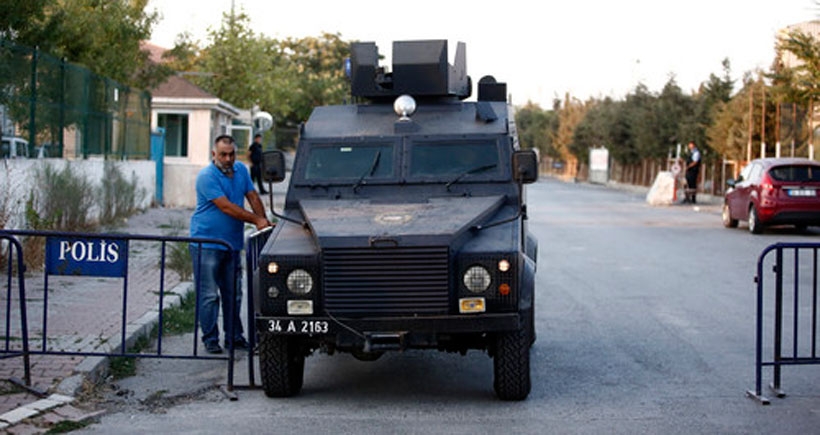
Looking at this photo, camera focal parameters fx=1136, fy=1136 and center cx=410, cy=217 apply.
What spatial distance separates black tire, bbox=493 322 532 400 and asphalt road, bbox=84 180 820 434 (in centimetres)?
14

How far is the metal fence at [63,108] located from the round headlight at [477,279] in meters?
9.40

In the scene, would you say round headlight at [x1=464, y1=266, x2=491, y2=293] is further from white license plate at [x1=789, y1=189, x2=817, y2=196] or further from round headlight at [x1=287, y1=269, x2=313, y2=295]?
white license plate at [x1=789, y1=189, x2=817, y2=196]

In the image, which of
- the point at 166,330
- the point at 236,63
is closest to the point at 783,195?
the point at 166,330

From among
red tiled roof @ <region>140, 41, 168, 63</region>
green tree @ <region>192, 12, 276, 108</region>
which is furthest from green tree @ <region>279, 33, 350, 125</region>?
green tree @ <region>192, 12, 276, 108</region>

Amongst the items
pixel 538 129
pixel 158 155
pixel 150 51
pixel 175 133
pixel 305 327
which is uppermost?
pixel 538 129

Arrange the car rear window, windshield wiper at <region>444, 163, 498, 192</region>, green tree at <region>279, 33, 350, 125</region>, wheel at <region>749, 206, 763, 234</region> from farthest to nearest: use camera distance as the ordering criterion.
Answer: green tree at <region>279, 33, 350, 125</region>
wheel at <region>749, 206, 763, 234</region>
the car rear window
windshield wiper at <region>444, 163, 498, 192</region>

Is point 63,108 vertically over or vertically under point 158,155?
over

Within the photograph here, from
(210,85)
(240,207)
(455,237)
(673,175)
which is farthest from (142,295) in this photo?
(210,85)

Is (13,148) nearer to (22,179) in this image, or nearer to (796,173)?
(22,179)

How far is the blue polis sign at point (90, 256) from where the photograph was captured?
8547mm

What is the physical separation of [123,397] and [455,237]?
8.85 feet

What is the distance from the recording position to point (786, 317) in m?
12.0

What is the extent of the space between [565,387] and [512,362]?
894 mm

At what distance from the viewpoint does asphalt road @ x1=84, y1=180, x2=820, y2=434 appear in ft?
23.9
